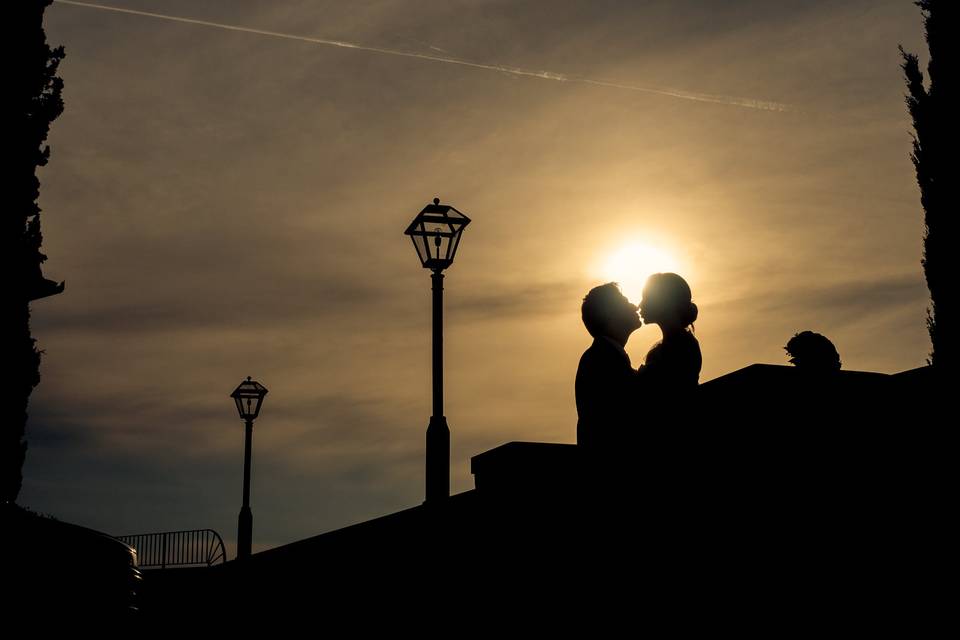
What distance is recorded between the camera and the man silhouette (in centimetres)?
566

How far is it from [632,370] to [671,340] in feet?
1.57

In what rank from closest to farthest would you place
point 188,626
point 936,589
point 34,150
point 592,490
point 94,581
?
point 936,589
point 592,490
point 94,581
point 188,626
point 34,150

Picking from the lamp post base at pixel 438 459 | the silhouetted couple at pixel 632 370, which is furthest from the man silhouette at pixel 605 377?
the lamp post base at pixel 438 459

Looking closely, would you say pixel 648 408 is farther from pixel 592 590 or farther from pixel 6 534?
pixel 6 534

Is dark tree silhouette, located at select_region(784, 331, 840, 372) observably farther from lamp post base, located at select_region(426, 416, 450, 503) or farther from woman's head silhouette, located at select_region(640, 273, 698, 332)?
lamp post base, located at select_region(426, 416, 450, 503)

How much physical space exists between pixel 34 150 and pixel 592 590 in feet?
82.1

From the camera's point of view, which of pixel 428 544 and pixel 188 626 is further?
pixel 188 626

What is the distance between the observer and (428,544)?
7.37 m

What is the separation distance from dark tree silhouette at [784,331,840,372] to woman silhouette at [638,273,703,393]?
53.6 inches

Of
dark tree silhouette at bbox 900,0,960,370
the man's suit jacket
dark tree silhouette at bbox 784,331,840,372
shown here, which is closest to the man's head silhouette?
the man's suit jacket

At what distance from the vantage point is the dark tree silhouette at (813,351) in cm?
658

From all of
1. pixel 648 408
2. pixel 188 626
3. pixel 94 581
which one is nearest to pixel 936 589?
pixel 648 408

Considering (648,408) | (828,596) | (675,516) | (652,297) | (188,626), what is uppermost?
(652,297)

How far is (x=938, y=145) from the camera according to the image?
27.5m
